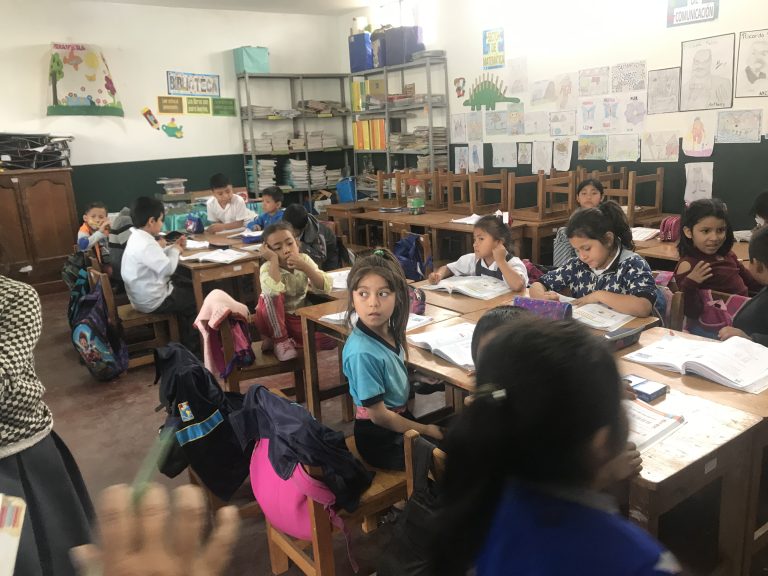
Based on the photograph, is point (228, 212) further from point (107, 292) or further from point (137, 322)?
point (107, 292)

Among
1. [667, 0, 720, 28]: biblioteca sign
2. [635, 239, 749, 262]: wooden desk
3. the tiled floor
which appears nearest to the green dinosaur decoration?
[667, 0, 720, 28]: biblioteca sign

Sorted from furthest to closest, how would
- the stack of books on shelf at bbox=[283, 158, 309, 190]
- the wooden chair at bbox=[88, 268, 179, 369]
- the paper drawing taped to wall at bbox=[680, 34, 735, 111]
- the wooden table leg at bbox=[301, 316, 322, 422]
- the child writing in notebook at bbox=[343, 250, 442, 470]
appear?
1. the stack of books on shelf at bbox=[283, 158, 309, 190]
2. the paper drawing taped to wall at bbox=[680, 34, 735, 111]
3. the wooden chair at bbox=[88, 268, 179, 369]
4. the wooden table leg at bbox=[301, 316, 322, 422]
5. the child writing in notebook at bbox=[343, 250, 442, 470]

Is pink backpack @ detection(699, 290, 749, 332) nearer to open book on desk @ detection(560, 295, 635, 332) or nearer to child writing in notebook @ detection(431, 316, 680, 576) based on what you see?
open book on desk @ detection(560, 295, 635, 332)

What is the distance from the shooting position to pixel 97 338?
3.87 meters

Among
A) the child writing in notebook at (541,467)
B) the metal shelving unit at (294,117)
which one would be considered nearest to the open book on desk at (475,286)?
the child writing in notebook at (541,467)

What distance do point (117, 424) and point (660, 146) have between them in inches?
162

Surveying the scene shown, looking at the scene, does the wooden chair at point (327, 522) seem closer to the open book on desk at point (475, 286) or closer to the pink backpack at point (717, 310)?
the open book on desk at point (475, 286)

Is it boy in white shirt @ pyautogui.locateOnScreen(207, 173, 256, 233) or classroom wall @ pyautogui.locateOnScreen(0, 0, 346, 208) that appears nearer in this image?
boy in white shirt @ pyautogui.locateOnScreen(207, 173, 256, 233)

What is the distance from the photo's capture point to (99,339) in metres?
3.88

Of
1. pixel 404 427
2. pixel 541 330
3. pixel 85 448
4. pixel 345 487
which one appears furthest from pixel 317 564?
pixel 85 448

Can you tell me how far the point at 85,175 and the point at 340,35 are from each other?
11.3ft

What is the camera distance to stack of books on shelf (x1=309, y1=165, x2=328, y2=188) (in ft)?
24.9

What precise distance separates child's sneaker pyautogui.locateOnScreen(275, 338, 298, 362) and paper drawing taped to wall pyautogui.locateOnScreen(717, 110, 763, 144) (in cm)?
330

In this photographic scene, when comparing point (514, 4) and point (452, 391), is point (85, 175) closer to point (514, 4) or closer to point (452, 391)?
point (514, 4)
